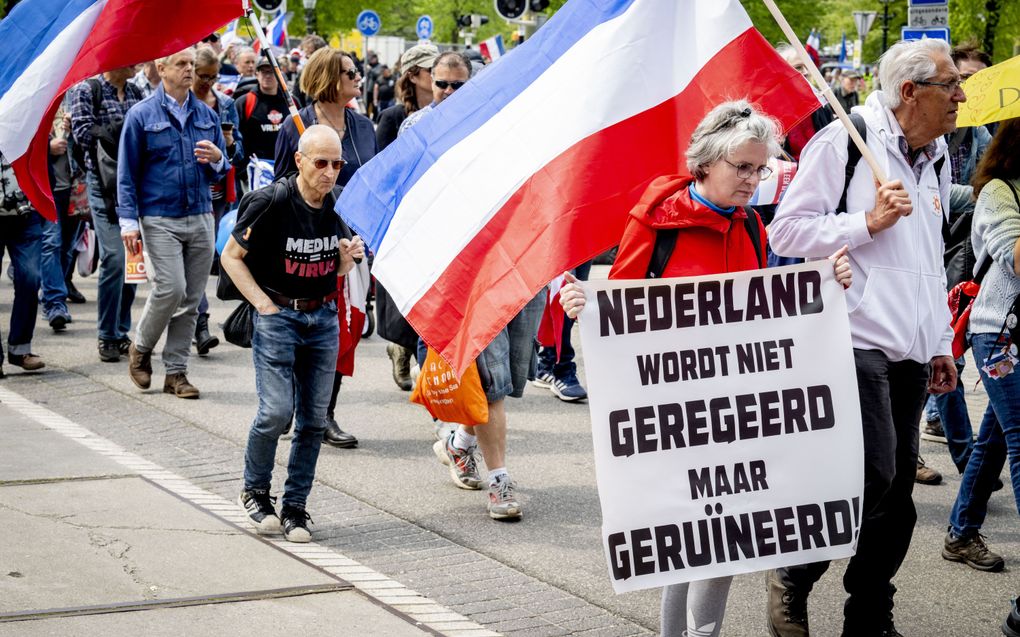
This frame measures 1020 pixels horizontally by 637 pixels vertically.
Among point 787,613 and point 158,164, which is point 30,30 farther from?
point 787,613

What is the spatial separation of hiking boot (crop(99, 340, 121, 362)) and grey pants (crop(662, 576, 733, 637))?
6925 millimetres

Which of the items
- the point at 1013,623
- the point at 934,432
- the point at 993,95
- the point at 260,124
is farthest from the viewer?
the point at 260,124

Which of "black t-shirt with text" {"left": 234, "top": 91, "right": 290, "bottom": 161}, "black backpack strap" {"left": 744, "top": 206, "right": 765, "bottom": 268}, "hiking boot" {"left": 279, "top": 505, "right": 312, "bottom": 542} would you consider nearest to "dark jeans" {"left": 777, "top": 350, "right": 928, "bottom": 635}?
"black backpack strap" {"left": 744, "top": 206, "right": 765, "bottom": 268}

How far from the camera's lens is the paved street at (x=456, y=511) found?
5.48 m

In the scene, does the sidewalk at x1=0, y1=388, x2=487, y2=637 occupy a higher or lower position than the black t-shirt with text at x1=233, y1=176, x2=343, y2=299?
lower

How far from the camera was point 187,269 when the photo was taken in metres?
9.63

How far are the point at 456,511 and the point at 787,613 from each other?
2203mm

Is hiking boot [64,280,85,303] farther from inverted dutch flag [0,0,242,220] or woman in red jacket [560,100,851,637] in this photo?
woman in red jacket [560,100,851,637]

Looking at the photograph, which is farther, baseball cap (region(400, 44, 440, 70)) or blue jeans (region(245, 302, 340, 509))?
baseball cap (region(400, 44, 440, 70))

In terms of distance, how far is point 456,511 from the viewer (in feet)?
22.6

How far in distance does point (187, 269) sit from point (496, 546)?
4.15m

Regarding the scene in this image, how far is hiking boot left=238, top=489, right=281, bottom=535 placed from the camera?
629 centimetres

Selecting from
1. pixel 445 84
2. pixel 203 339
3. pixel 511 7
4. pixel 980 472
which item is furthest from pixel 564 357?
pixel 511 7

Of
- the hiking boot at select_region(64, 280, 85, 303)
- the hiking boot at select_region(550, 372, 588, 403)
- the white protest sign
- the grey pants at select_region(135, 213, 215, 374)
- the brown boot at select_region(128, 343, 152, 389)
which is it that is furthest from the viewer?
the hiking boot at select_region(64, 280, 85, 303)
